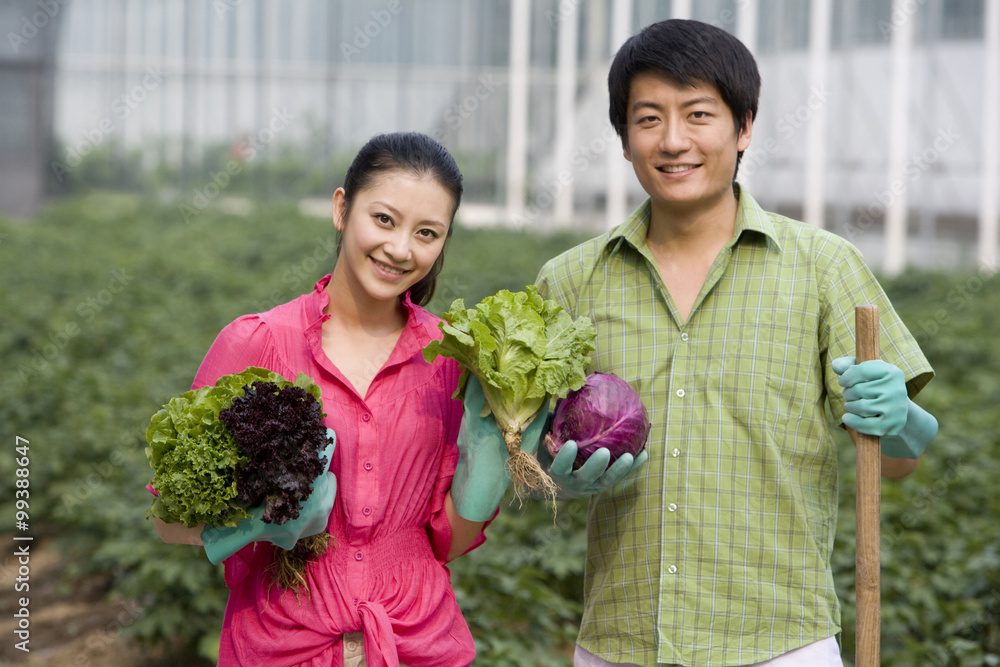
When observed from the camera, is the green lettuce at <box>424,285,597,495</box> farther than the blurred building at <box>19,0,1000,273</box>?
No

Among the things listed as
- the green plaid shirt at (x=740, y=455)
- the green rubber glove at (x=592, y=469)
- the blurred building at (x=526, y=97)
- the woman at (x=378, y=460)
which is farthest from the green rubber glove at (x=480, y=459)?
the blurred building at (x=526, y=97)

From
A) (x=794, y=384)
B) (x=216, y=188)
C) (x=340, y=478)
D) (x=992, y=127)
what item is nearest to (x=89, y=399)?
(x=340, y=478)

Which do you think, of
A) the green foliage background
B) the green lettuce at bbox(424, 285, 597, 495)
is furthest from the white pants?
the green foliage background

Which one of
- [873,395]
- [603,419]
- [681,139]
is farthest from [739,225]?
[603,419]

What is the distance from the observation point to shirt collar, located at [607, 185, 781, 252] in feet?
8.34

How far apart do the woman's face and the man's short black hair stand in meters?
0.60

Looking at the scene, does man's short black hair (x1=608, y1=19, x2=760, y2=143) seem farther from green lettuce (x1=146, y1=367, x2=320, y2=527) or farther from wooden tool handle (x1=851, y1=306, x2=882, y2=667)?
green lettuce (x1=146, y1=367, x2=320, y2=527)

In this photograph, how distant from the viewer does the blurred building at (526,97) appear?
16.6 metres

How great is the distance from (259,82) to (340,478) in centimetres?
2313

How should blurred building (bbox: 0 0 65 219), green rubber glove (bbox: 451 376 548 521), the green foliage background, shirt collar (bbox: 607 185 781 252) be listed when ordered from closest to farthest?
green rubber glove (bbox: 451 376 548 521) < shirt collar (bbox: 607 185 781 252) < the green foliage background < blurred building (bbox: 0 0 65 219)

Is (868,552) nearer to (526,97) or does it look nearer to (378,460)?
(378,460)

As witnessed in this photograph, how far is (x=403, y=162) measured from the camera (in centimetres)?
247

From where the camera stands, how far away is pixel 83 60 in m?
24.1

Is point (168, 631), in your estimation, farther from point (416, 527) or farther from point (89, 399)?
point (89, 399)
